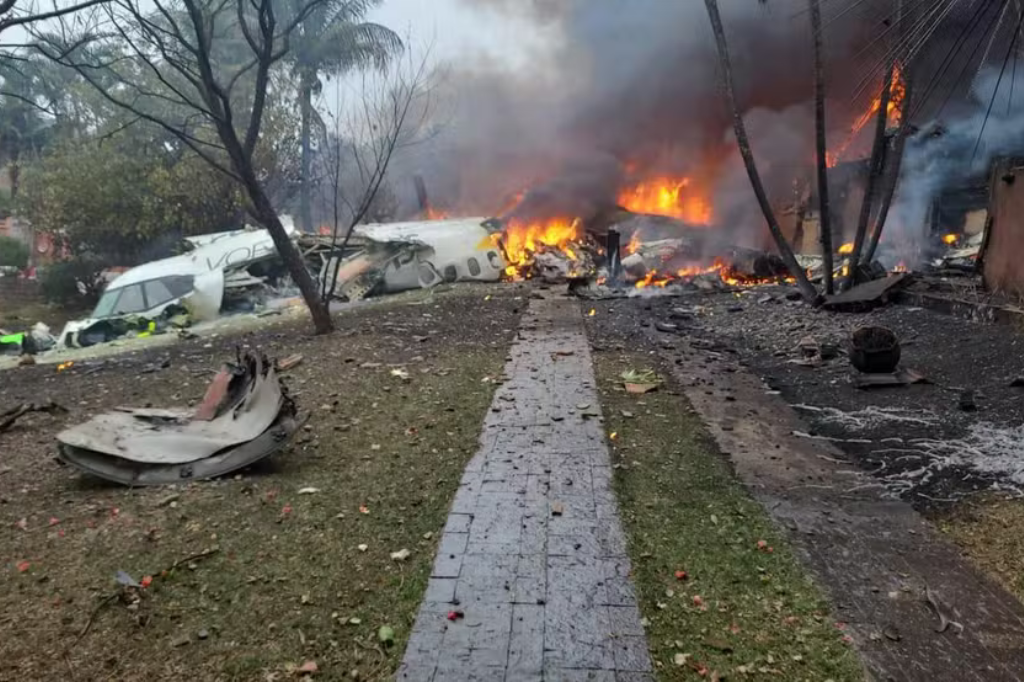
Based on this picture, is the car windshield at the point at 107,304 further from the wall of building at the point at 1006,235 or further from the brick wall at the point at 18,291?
the wall of building at the point at 1006,235

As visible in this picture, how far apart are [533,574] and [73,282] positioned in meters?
21.3

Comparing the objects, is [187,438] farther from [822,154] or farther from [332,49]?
[332,49]

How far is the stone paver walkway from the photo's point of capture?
7.95ft

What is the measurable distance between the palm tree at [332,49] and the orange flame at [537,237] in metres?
6.72

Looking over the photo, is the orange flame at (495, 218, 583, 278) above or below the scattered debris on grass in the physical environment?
above

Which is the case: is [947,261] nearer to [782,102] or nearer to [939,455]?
[939,455]

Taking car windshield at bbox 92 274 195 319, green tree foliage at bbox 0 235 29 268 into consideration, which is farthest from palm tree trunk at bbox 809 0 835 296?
green tree foliage at bbox 0 235 29 268

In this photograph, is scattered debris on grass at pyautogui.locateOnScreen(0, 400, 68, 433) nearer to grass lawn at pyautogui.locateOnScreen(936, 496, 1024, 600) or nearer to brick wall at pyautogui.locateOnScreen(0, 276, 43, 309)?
grass lawn at pyautogui.locateOnScreen(936, 496, 1024, 600)

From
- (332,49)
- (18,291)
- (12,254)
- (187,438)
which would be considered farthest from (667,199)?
(12,254)

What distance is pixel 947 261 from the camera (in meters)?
11.8

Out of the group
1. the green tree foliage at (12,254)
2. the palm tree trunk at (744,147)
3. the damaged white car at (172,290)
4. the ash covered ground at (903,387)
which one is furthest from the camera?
the green tree foliage at (12,254)

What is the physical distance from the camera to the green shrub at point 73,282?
19.2 metres

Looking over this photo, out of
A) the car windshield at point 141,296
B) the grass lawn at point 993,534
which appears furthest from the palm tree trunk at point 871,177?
the car windshield at point 141,296

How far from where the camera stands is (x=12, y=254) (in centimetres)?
2366
